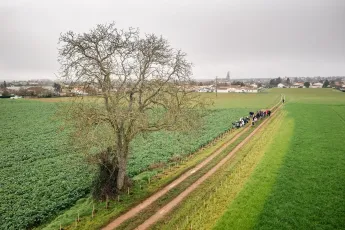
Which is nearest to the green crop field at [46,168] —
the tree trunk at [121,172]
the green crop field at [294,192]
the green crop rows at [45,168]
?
the green crop rows at [45,168]

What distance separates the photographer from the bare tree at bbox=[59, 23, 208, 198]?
1872 centimetres

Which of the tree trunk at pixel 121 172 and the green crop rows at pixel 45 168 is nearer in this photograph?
the green crop rows at pixel 45 168

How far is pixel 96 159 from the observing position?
20.6 meters

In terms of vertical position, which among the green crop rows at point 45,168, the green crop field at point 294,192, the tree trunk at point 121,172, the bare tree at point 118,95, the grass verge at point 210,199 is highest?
the bare tree at point 118,95

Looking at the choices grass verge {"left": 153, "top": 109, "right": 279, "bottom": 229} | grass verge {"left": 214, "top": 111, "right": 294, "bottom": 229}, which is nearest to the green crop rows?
grass verge {"left": 153, "top": 109, "right": 279, "bottom": 229}

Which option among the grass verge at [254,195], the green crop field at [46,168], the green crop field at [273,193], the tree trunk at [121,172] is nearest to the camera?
the grass verge at [254,195]

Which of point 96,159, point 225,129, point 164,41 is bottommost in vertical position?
point 225,129

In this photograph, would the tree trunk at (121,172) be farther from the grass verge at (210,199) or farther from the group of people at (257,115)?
the group of people at (257,115)

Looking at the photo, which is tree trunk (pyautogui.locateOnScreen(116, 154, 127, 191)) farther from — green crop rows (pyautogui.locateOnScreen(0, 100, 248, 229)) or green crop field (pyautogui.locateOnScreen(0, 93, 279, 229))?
green crop rows (pyautogui.locateOnScreen(0, 100, 248, 229))

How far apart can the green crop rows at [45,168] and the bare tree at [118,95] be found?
6.37ft

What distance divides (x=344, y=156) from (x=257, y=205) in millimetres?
16903

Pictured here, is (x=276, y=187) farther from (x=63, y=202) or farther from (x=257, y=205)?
(x=63, y=202)

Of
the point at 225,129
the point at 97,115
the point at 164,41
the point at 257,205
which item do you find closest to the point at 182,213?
the point at 257,205

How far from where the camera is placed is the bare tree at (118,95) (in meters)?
18.7
